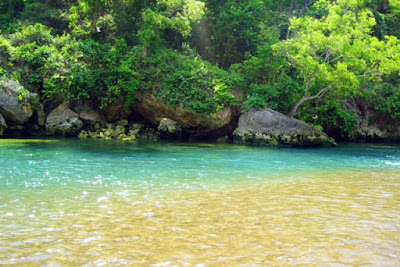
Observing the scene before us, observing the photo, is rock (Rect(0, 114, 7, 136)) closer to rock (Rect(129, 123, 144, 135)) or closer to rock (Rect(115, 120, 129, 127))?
rock (Rect(115, 120, 129, 127))

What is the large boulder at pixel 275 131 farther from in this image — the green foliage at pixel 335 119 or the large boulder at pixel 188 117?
the green foliage at pixel 335 119

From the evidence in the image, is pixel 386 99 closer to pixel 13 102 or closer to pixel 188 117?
pixel 188 117

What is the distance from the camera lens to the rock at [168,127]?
24938 millimetres

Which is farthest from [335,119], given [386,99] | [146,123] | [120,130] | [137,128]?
[120,130]

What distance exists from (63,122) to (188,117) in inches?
323

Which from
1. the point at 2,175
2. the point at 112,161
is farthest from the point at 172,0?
the point at 2,175

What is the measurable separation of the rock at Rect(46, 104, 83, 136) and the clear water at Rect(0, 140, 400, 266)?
11.9m

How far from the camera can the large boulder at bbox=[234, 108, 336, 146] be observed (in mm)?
23266

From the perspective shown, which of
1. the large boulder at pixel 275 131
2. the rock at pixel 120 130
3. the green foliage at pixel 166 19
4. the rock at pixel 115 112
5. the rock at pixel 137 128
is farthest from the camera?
the rock at pixel 115 112

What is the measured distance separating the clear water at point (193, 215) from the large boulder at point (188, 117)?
12074mm

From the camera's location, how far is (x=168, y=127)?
2491 cm

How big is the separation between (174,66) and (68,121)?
7.96 m

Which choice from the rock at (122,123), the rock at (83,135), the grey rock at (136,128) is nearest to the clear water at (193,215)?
the rock at (83,135)

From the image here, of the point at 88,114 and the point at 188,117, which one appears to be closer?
the point at 188,117
